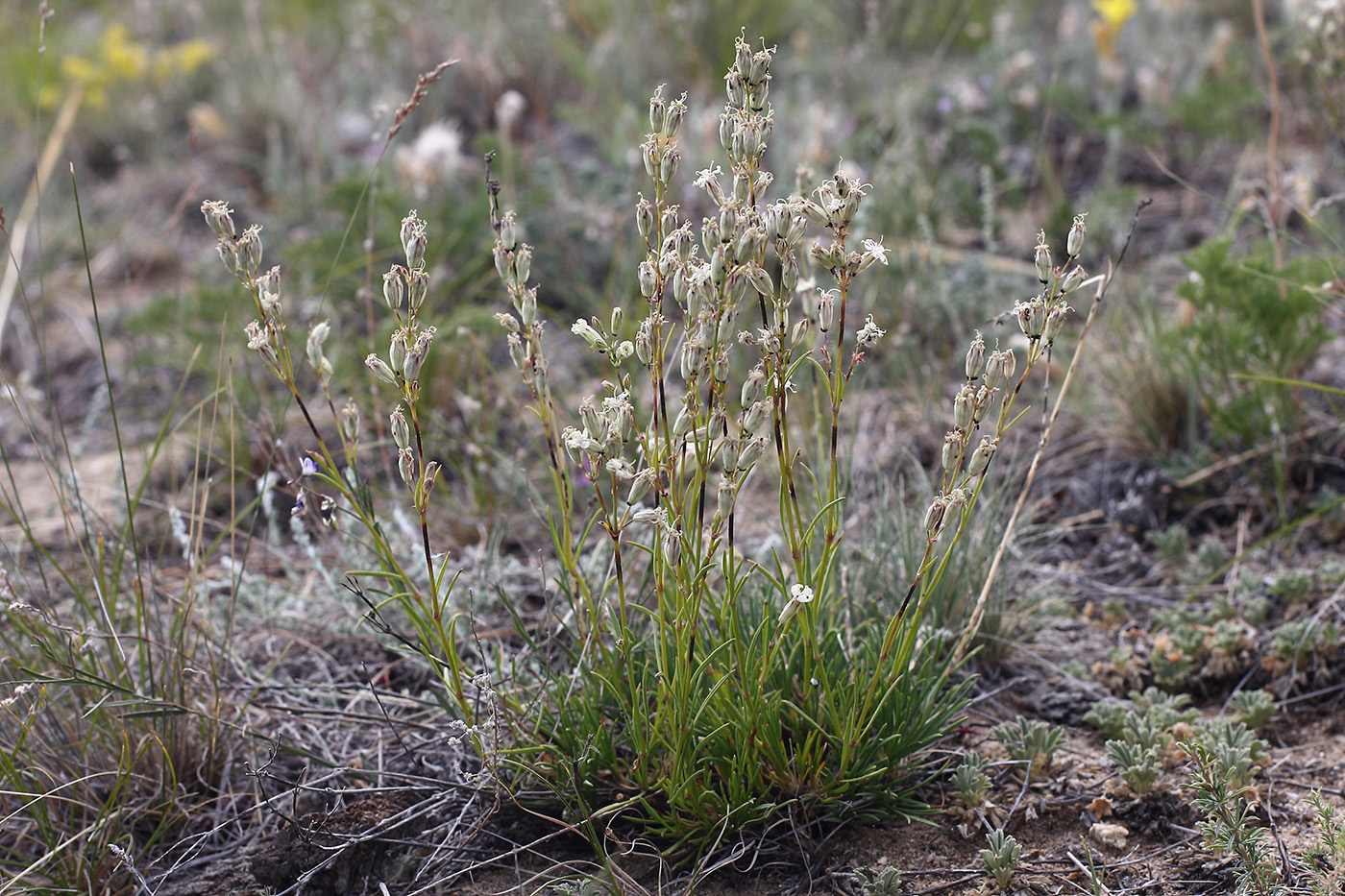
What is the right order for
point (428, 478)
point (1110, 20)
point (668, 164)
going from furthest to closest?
point (1110, 20) < point (428, 478) < point (668, 164)

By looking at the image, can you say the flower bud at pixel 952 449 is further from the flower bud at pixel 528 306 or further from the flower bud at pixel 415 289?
the flower bud at pixel 415 289

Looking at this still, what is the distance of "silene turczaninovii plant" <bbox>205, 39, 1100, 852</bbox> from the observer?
49.8 inches

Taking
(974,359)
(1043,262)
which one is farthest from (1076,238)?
(974,359)

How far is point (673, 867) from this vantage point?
5.18ft

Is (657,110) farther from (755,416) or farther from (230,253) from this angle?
(230,253)

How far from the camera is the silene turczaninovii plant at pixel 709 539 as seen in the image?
4.15 feet

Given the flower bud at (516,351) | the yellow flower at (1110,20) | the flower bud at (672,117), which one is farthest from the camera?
the yellow flower at (1110,20)

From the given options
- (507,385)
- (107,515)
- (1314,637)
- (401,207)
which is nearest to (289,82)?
(401,207)

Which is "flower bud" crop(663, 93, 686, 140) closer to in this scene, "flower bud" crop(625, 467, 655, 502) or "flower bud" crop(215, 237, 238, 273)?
"flower bud" crop(625, 467, 655, 502)

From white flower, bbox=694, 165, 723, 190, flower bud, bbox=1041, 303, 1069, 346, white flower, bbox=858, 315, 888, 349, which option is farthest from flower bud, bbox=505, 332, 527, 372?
flower bud, bbox=1041, 303, 1069, 346

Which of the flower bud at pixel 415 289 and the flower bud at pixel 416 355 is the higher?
the flower bud at pixel 415 289

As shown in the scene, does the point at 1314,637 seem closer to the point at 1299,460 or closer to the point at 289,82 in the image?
the point at 1299,460

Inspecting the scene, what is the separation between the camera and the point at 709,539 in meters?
1.42

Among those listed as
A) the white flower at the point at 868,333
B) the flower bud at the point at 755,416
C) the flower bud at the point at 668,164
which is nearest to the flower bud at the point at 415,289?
the flower bud at the point at 668,164
